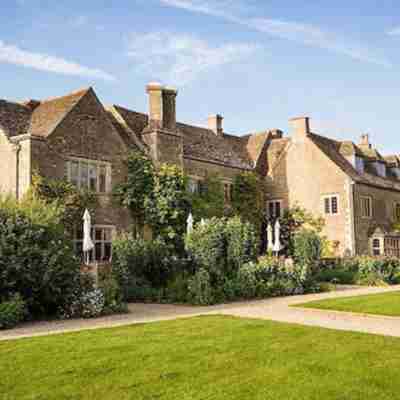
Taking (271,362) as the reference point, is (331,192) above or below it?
above

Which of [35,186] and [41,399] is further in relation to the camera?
[35,186]

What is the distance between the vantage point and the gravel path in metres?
11.2

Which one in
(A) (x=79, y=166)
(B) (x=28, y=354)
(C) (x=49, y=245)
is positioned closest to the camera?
(B) (x=28, y=354)

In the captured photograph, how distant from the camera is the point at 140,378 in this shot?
6836mm

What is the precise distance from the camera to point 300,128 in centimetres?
3584

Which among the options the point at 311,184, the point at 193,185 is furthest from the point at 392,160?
the point at 193,185

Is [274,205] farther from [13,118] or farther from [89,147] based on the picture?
[13,118]

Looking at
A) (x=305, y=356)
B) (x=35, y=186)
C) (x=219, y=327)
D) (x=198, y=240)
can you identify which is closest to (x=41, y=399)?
(x=305, y=356)

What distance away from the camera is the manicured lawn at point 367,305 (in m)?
13.6

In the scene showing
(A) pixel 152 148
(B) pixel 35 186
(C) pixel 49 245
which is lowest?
(C) pixel 49 245

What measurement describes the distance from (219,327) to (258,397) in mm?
4915

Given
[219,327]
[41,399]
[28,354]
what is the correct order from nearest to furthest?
[41,399] < [28,354] < [219,327]

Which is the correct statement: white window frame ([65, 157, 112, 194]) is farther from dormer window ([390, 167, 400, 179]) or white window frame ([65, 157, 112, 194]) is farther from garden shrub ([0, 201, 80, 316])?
dormer window ([390, 167, 400, 179])

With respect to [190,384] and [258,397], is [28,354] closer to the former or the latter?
[190,384]
